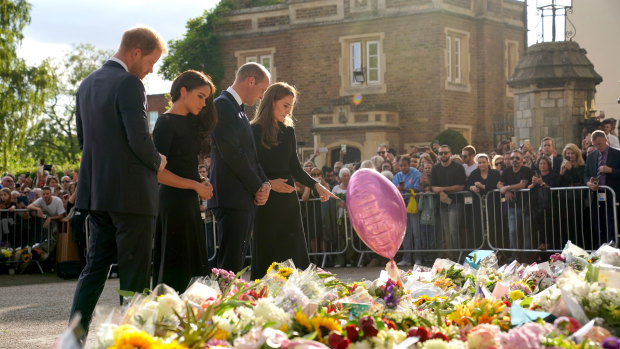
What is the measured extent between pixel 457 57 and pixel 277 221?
29.0 m

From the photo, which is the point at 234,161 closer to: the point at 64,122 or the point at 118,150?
the point at 118,150

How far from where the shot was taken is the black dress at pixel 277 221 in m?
6.86

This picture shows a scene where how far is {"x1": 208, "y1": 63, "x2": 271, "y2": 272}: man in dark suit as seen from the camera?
251 inches

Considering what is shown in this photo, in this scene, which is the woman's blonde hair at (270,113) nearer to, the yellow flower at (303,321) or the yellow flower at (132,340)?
the yellow flower at (303,321)

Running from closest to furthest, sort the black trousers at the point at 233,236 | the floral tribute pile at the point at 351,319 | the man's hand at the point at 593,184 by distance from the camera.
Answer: the floral tribute pile at the point at 351,319, the black trousers at the point at 233,236, the man's hand at the point at 593,184

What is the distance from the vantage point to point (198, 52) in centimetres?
3762

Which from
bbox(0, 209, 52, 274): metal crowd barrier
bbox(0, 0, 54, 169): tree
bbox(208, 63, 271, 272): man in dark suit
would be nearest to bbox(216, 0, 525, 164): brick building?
bbox(0, 0, 54, 169): tree

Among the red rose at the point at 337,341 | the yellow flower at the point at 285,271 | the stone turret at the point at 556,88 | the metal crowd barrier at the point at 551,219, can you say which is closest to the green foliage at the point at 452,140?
the stone turret at the point at 556,88

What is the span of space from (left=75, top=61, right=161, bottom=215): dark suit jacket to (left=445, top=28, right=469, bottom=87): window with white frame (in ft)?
97.3

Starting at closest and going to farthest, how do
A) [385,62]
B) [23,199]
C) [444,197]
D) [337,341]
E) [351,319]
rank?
[337,341] → [351,319] → [444,197] → [23,199] → [385,62]

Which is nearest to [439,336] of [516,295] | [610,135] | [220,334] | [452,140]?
[220,334]

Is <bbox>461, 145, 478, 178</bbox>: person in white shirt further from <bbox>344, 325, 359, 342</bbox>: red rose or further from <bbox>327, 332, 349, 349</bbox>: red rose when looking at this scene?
<bbox>327, 332, 349, 349</bbox>: red rose

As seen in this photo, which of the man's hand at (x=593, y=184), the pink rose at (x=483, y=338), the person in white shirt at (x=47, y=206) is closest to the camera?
the pink rose at (x=483, y=338)

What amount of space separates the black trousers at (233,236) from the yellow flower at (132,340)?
334 cm
